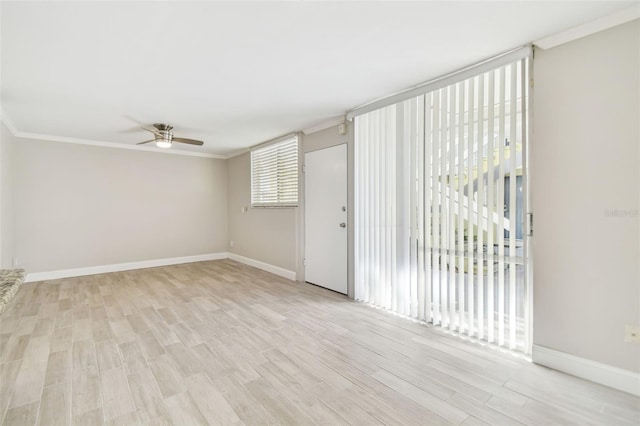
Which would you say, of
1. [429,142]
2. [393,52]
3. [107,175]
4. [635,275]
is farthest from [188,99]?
[635,275]

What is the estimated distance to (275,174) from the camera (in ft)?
17.3

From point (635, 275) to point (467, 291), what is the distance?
1086 millimetres

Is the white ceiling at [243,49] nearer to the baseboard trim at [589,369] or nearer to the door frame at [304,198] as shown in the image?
the door frame at [304,198]

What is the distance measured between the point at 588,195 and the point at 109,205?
267 inches

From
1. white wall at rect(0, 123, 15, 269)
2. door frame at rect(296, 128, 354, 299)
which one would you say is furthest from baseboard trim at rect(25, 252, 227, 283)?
door frame at rect(296, 128, 354, 299)

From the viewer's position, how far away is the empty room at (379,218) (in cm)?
175

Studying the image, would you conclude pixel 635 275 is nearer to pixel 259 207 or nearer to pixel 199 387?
pixel 199 387

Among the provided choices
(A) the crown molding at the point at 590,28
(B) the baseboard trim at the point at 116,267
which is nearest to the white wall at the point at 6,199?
(B) the baseboard trim at the point at 116,267

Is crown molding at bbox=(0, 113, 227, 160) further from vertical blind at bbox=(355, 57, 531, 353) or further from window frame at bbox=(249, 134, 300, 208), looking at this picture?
vertical blind at bbox=(355, 57, 531, 353)

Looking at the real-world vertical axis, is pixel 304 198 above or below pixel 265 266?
above

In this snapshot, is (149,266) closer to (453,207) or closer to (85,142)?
(85,142)

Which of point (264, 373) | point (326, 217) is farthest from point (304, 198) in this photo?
point (264, 373)

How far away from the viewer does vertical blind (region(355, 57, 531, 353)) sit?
2301 millimetres

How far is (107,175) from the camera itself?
5.25 m
